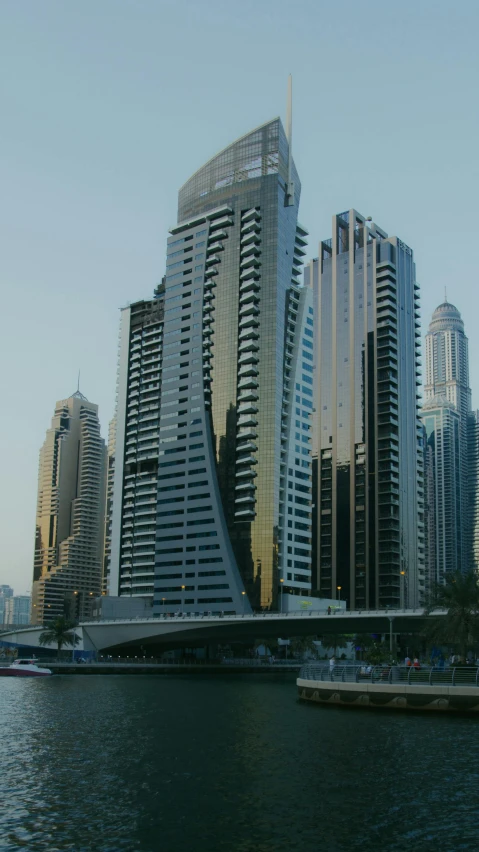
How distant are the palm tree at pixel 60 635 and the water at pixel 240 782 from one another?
107 m

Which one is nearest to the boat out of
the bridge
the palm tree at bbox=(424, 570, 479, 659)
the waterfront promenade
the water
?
the bridge

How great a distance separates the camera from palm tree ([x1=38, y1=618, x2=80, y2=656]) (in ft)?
567

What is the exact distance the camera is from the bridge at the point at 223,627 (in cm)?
13838

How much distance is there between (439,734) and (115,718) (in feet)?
84.0

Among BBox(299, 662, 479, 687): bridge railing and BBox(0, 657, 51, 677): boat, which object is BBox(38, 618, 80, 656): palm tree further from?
BBox(299, 662, 479, 687): bridge railing

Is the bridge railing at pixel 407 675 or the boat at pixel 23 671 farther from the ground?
the bridge railing at pixel 407 675

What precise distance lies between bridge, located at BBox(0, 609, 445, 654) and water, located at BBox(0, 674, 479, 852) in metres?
64.7

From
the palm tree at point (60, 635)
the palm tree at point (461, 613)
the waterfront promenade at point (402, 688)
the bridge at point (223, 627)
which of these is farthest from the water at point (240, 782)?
the palm tree at point (60, 635)

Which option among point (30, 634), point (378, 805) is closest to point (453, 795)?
point (378, 805)

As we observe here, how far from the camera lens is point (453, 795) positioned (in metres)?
35.9

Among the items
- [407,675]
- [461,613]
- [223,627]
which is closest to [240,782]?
[407,675]

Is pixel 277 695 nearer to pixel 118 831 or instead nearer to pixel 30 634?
pixel 118 831

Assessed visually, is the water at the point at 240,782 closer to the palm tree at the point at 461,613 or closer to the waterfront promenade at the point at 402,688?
the waterfront promenade at the point at 402,688

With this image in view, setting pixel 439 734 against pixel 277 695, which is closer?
pixel 439 734
